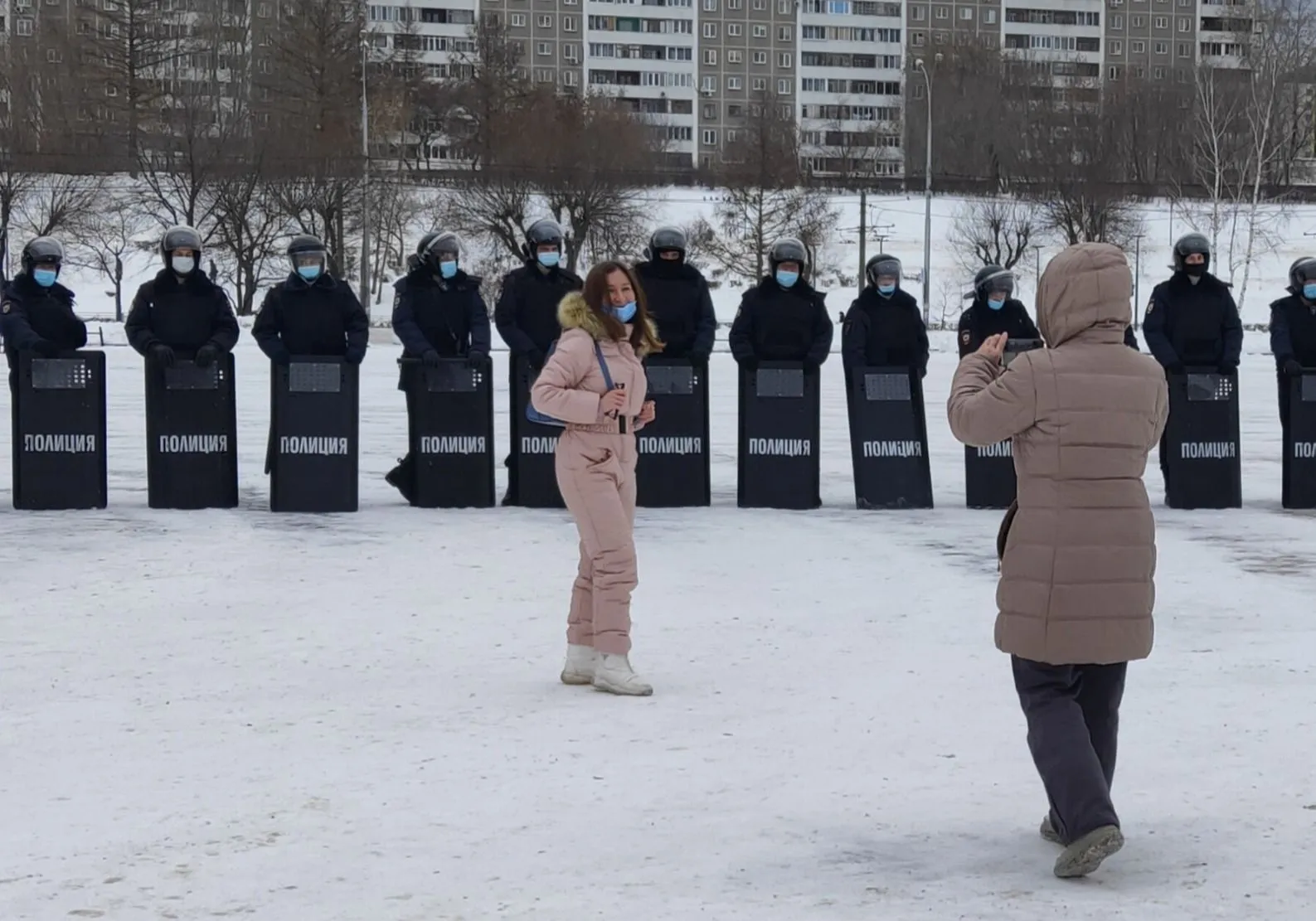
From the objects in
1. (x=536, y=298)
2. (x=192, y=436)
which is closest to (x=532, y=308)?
(x=536, y=298)

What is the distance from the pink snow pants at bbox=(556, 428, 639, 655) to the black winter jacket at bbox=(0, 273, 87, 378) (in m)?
6.35

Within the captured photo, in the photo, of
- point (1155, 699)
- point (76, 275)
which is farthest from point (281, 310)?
point (76, 275)

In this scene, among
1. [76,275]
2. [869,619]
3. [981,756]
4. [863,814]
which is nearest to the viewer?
[863,814]

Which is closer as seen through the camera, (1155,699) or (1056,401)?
(1056,401)

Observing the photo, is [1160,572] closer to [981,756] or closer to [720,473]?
[981,756]

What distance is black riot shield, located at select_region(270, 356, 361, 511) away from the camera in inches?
490

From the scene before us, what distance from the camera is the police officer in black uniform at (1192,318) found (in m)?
13.1

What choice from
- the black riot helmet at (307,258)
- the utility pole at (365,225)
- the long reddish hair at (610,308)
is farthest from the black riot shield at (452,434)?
the utility pole at (365,225)

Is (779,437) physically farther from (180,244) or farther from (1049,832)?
(1049,832)

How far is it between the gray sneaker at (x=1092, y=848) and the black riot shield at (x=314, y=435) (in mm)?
8241

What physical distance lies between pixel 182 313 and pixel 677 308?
10.7 ft

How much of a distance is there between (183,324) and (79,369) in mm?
747

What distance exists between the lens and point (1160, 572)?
34.2ft

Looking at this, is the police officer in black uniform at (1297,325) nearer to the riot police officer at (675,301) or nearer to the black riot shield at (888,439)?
the black riot shield at (888,439)
